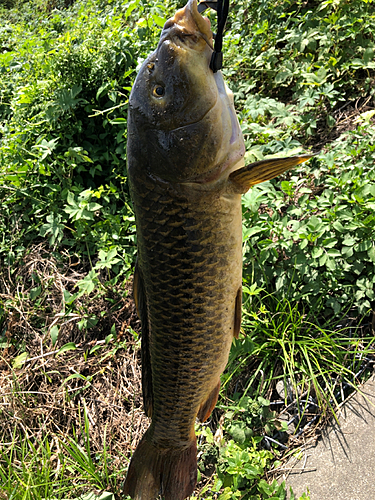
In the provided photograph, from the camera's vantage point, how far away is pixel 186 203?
1433 mm

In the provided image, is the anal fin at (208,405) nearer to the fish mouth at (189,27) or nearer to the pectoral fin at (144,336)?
the pectoral fin at (144,336)

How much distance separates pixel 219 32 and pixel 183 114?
29 cm

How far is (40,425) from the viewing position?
3.14 m

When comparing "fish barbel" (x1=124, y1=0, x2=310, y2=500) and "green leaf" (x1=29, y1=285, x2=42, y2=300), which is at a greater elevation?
"fish barbel" (x1=124, y1=0, x2=310, y2=500)

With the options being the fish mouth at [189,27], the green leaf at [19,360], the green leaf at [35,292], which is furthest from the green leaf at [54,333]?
the fish mouth at [189,27]

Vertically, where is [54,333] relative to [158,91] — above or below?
below

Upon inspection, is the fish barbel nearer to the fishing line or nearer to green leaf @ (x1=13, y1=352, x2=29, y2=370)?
the fishing line

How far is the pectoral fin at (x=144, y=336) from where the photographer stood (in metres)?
1.62

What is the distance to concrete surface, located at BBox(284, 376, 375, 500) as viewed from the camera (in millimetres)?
2436

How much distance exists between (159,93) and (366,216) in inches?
79.0

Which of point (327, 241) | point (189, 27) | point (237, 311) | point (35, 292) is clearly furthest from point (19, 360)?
point (189, 27)

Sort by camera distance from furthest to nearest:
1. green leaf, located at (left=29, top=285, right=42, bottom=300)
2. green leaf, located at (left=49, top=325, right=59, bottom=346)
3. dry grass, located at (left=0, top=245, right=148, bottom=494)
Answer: green leaf, located at (left=29, top=285, right=42, bottom=300)
green leaf, located at (left=49, top=325, right=59, bottom=346)
dry grass, located at (left=0, top=245, right=148, bottom=494)

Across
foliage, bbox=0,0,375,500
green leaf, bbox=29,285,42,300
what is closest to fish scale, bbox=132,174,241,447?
foliage, bbox=0,0,375,500

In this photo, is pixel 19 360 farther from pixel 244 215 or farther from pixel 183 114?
Answer: pixel 183 114
